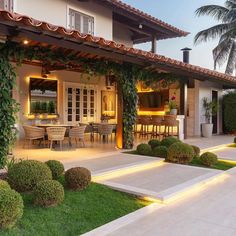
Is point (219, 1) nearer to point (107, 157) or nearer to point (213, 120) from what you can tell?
point (213, 120)

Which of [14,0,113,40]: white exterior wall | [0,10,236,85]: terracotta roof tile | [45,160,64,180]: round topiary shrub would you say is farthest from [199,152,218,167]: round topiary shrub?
[14,0,113,40]: white exterior wall

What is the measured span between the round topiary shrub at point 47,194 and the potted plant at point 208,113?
1258 centimetres

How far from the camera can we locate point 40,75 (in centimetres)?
1358

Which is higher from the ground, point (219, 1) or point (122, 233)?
point (219, 1)

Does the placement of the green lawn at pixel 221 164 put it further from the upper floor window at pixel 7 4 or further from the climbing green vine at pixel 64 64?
the upper floor window at pixel 7 4

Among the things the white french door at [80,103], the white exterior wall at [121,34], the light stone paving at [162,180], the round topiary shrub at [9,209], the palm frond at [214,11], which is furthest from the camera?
the palm frond at [214,11]

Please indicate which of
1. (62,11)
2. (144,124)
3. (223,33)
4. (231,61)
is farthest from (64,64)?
(231,61)

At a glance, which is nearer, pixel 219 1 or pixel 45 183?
pixel 45 183

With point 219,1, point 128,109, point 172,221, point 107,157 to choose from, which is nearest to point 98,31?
point 128,109

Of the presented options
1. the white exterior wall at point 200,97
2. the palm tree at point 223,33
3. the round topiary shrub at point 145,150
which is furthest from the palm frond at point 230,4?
the round topiary shrub at point 145,150

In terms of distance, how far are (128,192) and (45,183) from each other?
1.70 m

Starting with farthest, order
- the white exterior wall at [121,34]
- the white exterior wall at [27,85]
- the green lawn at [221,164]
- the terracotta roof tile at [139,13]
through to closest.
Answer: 1. the white exterior wall at [121,34]
2. the white exterior wall at [27,85]
3. the terracotta roof tile at [139,13]
4. the green lawn at [221,164]

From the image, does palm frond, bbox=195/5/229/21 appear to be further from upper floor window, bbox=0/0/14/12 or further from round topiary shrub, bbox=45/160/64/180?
round topiary shrub, bbox=45/160/64/180

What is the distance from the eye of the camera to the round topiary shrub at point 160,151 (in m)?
9.00
